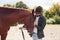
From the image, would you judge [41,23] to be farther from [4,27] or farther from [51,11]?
[51,11]

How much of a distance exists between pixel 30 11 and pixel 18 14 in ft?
1.06

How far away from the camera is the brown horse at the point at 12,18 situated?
503cm

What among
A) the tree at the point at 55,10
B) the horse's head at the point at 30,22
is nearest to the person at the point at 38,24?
the horse's head at the point at 30,22

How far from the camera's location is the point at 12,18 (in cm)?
529

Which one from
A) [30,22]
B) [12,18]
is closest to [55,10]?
[12,18]

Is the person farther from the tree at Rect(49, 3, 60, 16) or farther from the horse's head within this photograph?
the tree at Rect(49, 3, 60, 16)

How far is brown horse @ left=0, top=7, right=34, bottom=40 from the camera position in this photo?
5.03 metres

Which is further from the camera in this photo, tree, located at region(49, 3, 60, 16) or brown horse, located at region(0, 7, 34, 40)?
tree, located at region(49, 3, 60, 16)

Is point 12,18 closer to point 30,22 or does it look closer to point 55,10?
point 30,22

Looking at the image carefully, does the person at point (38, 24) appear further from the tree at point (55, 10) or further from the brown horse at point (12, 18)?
the tree at point (55, 10)

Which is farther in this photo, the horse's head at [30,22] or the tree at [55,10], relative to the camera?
the tree at [55,10]

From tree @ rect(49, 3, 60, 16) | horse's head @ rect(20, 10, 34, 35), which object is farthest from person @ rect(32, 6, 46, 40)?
tree @ rect(49, 3, 60, 16)

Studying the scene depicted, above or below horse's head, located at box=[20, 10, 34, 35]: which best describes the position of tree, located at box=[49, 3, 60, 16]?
below

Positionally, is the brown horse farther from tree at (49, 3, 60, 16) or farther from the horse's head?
tree at (49, 3, 60, 16)
